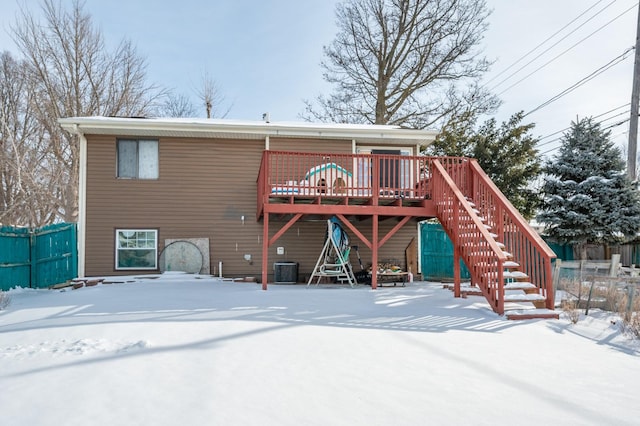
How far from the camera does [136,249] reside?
11492mm

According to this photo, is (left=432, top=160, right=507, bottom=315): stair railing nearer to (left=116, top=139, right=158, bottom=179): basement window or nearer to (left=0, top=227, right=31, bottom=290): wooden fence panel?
(left=116, top=139, right=158, bottom=179): basement window

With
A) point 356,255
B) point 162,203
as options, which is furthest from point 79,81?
point 356,255

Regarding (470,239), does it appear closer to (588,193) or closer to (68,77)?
(588,193)

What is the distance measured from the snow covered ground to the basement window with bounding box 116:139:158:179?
17.9 feet

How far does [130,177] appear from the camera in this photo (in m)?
11.6

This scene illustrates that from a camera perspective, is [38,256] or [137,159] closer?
[38,256]

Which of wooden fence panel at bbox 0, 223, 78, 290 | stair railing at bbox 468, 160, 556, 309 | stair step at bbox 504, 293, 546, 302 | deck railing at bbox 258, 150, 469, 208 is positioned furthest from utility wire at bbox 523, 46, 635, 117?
wooden fence panel at bbox 0, 223, 78, 290

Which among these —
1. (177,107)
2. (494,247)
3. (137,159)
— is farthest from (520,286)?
(177,107)

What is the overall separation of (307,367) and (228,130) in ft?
28.1

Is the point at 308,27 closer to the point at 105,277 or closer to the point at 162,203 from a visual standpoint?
the point at 162,203

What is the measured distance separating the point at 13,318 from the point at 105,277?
5.17 meters

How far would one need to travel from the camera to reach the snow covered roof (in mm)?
11148

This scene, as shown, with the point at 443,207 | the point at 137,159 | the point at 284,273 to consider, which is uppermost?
the point at 137,159

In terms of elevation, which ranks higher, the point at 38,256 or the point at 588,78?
the point at 588,78
